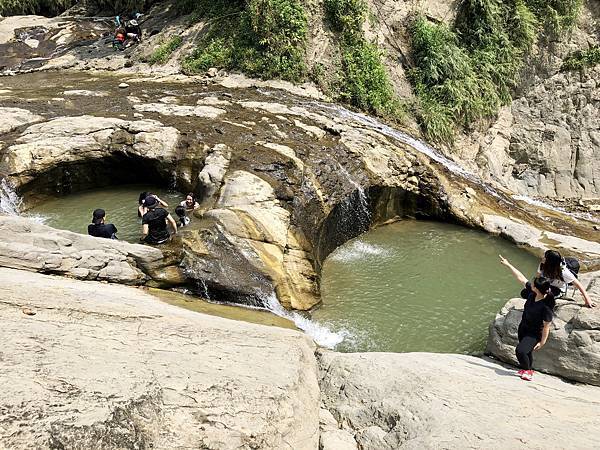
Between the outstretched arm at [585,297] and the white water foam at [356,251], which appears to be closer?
the outstretched arm at [585,297]

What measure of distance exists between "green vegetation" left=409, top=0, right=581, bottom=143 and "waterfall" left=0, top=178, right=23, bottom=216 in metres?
13.5

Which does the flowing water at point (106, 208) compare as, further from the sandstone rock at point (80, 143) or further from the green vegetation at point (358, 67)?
the green vegetation at point (358, 67)

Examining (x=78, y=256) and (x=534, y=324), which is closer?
(x=534, y=324)

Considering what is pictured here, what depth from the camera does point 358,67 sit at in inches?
699

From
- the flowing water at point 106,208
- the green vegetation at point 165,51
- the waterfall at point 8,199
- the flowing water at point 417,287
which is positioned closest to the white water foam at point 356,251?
the flowing water at point 417,287

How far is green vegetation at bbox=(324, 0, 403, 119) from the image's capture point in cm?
1733

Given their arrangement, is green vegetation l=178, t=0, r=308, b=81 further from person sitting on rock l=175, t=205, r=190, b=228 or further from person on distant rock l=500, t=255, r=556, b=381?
person on distant rock l=500, t=255, r=556, b=381

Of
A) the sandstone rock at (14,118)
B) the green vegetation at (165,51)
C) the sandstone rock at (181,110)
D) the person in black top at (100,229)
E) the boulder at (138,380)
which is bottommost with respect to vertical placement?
the person in black top at (100,229)

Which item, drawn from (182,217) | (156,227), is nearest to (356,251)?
(182,217)

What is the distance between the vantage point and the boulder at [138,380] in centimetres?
364

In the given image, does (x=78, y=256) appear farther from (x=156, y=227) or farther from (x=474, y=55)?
(x=474, y=55)

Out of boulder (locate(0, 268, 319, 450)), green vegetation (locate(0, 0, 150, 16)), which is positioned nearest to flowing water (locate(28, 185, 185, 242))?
boulder (locate(0, 268, 319, 450))

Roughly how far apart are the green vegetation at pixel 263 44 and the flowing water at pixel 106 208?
7579 mm

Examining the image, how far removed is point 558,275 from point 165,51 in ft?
56.9
